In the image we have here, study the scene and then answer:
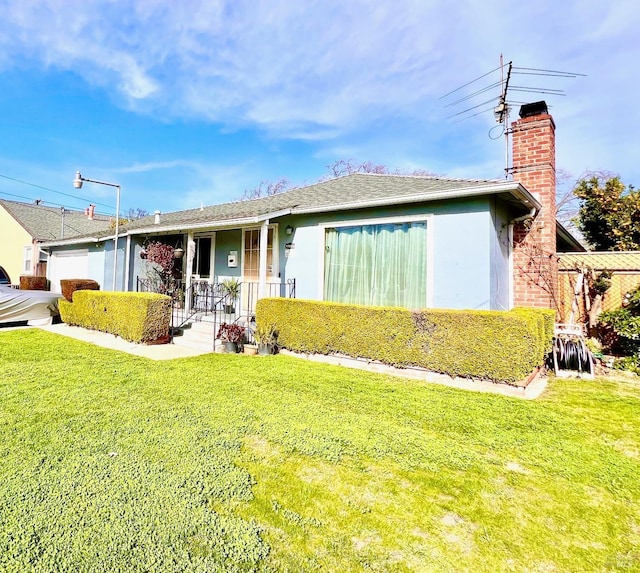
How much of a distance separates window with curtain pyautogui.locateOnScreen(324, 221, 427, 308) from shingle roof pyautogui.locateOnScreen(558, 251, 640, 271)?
4.30m

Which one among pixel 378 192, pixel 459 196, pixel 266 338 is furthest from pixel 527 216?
pixel 266 338

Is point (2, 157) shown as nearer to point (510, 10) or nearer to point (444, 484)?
point (510, 10)

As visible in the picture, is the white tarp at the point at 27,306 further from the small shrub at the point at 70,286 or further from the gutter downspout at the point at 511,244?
the gutter downspout at the point at 511,244

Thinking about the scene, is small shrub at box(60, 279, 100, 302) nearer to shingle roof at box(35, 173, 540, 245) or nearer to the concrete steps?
shingle roof at box(35, 173, 540, 245)

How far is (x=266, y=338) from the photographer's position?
7.92 m

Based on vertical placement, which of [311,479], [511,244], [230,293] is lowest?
[311,479]

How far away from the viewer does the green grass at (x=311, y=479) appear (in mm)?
2154

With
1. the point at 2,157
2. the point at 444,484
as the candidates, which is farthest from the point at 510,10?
the point at 2,157

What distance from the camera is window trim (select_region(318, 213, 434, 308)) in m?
7.20

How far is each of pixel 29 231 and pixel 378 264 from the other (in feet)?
75.4

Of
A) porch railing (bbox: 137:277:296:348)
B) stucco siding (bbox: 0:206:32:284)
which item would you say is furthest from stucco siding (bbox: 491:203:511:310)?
stucco siding (bbox: 0:206:32:284)

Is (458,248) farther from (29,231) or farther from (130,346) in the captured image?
(29,231)

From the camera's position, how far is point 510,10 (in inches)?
331

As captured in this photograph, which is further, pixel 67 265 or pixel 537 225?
pixel 67 265
